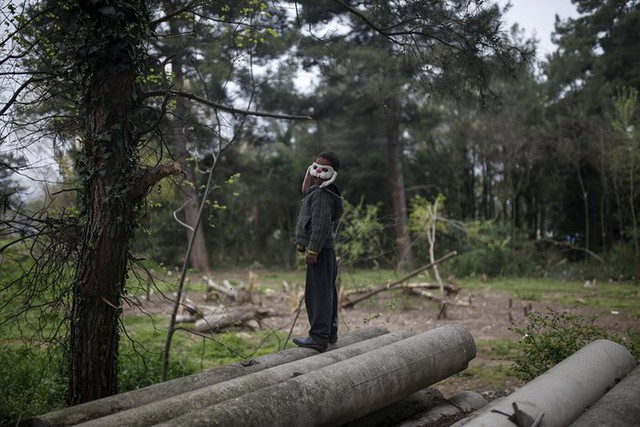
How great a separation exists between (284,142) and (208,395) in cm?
2757

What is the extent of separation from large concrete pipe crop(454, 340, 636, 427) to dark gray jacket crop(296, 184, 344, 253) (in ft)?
6.84

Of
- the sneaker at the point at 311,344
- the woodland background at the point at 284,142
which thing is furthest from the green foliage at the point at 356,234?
the sneaker at the point at 311,344

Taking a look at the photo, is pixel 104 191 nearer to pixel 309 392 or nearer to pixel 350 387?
pixel 309 392

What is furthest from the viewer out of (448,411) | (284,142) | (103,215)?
(284,142)

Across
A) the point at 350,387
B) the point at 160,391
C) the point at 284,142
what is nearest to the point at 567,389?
the point at 350,387

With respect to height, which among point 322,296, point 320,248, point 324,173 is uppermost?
point 324,173

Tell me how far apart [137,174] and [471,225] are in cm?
1659

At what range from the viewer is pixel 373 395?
4340 mm

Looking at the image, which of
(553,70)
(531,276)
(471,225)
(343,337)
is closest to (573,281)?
(531,276)

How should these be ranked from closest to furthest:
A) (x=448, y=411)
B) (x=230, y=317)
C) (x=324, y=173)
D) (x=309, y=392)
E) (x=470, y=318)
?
(x=309, y=392) < (x=448, y=411) < (x=324, y=173) < (x=230, y=317) < (x=470, y=318)

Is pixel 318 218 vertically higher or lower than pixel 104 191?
lower

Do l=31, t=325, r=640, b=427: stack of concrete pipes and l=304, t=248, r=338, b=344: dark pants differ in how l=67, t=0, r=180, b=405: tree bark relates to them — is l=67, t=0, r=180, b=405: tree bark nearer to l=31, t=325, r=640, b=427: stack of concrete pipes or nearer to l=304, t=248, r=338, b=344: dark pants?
l=31, t=325, r=640, b=427: stack of concrete pipes

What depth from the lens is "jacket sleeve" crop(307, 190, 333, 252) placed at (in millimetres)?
5375

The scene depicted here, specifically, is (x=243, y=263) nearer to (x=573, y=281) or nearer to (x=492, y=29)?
(x=573, y=281)
